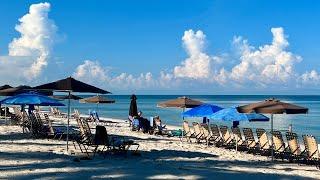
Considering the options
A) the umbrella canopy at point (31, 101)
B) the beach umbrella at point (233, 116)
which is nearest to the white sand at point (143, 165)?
the beach umbrella at point (233, 116)

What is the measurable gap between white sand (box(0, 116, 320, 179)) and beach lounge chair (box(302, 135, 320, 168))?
0.95 ft

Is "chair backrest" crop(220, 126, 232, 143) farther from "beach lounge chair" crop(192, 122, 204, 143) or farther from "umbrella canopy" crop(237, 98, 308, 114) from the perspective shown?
"umbrella canopy" crop(237, 98, 308, 114)

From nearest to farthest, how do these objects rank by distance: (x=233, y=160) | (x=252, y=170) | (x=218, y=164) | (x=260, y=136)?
(x=252, y=170), (x=218, y=164), (x=233, y=160), (x=260, y=136)

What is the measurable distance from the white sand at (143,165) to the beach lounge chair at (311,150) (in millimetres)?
289

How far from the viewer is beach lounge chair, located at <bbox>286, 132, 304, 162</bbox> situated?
43.8ft

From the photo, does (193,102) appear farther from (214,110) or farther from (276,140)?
(276,140)

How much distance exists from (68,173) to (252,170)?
3.99 metres

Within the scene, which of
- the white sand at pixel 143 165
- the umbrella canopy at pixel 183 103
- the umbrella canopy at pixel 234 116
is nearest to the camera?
the white sand at pixel 143 165

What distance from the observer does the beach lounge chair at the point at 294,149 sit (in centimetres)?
1334

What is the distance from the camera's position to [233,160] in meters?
13.0

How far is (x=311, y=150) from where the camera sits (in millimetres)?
12820

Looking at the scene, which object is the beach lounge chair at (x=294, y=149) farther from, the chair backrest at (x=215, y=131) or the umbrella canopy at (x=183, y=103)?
the umbrella canopy at (x=183, y=103)

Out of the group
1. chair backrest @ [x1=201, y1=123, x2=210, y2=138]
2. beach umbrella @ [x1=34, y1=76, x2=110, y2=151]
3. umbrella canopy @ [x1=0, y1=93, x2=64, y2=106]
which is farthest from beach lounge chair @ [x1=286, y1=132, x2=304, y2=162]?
umbrella canopy @ [x1=0, y1=93, x2=64, y2=106]

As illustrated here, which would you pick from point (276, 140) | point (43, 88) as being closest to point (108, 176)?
point (43, 88)
